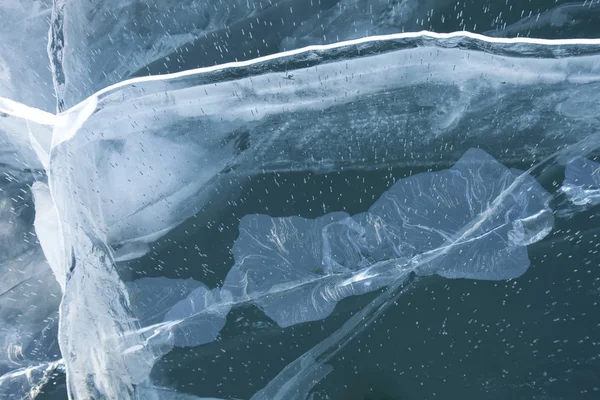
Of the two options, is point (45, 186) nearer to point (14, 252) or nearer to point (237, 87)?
point (14, 252)

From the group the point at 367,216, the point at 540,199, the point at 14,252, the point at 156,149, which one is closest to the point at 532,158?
the point at 540,199

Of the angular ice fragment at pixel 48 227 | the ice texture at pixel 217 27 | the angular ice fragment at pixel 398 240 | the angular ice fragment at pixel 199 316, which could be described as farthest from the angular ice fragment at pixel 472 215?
the angular ice fragment at pixel 48 227

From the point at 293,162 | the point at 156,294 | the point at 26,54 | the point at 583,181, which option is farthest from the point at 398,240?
the point at 26,54

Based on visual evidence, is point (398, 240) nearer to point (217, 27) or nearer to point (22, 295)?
point (217, 27)

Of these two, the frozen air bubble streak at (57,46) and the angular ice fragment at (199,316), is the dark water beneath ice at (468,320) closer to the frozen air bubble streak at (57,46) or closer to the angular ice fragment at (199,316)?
the angular ice fragment at (199,316)

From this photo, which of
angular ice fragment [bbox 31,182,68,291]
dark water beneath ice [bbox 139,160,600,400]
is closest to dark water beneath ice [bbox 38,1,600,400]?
dark water beneath ice [bbox 139,160,600,400]

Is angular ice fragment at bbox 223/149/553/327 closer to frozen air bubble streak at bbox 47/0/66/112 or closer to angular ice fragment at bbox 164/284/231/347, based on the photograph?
angular ice fragment at bbox 164/284/231/347

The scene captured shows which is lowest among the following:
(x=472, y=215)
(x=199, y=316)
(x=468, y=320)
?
(x=468, y=320)
